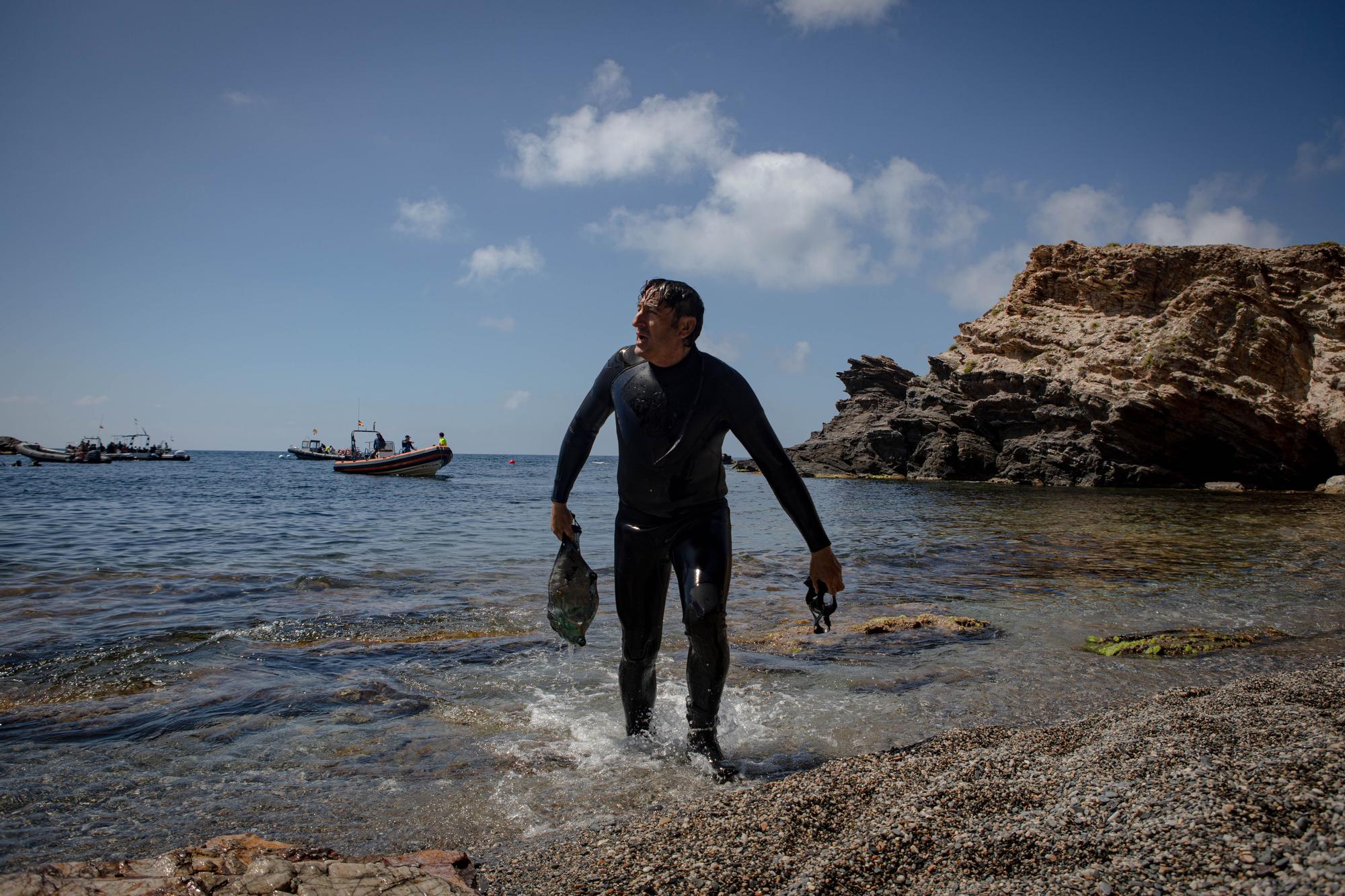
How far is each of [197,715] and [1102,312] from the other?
152ft

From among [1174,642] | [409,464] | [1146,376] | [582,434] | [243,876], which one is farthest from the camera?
[409,464]

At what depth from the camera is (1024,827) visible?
210 centimetres

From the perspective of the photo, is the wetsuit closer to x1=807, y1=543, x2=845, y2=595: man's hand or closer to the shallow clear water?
x1=807, y1=543, x2=845, y2=595: man's hand

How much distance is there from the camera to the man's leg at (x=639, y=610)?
11.5 feet

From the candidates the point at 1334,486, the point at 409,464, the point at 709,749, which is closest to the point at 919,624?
the point at 709,749

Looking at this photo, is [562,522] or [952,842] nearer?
[952,842]

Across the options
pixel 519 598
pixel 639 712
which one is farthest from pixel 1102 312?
pixel 639 712

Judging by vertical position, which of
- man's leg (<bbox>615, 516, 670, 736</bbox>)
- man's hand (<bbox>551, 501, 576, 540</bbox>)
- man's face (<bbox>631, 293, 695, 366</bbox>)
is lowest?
man's leg (<bbox>615, 516, 670, 736</bbox>)

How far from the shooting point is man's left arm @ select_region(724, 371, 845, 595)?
10.9ft

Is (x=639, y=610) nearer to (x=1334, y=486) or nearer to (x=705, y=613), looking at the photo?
(x=705, y=613)

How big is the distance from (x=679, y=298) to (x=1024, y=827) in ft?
7.92

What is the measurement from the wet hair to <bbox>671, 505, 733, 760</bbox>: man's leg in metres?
0.92

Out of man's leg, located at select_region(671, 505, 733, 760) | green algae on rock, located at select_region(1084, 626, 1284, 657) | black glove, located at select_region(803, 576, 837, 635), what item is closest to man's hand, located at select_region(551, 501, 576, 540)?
man's leg, located at select_region(671, 505, 733, 760)

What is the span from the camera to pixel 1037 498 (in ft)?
88.4
